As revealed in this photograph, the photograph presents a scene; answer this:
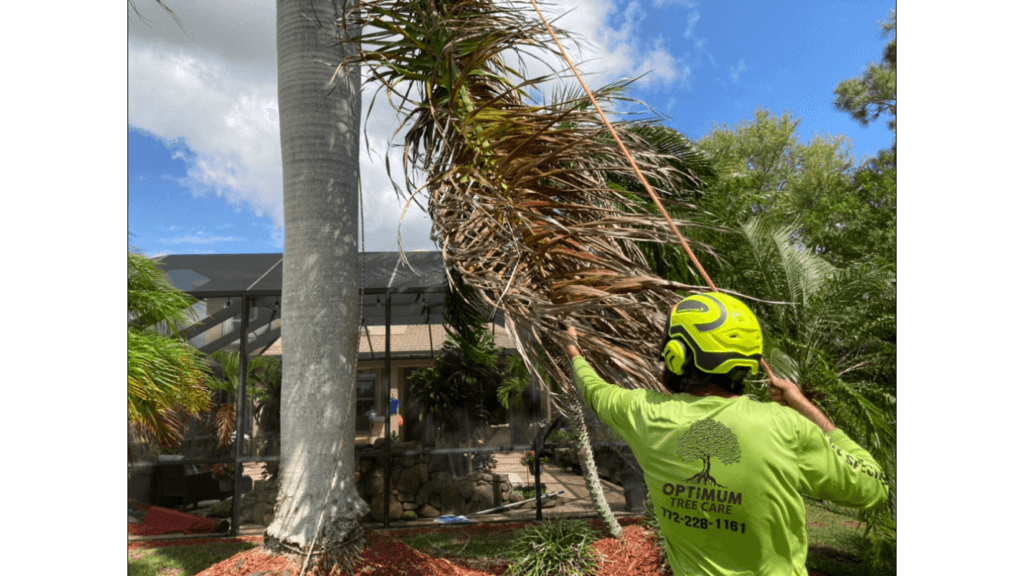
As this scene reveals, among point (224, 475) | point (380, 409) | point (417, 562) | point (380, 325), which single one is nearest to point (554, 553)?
point (417, 562)

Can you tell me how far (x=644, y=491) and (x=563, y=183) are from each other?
6093mm

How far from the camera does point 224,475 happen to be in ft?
25.3

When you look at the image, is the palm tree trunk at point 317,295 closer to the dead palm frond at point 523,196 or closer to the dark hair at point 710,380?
the dead palm frond at point 523,196

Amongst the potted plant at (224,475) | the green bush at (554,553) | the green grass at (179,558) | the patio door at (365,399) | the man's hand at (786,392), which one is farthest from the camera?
the patio door at (365,399)

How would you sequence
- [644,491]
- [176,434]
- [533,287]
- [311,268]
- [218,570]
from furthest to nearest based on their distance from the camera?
[644,491], [176,434], [311,268], [218,570], [533,287]

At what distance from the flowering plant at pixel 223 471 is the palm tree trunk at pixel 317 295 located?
174 inches

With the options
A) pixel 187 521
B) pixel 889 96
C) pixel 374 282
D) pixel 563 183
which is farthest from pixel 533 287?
pixel 889 96

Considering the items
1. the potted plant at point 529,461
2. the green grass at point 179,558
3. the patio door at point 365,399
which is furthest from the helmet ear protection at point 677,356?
the patio door at point 365,399

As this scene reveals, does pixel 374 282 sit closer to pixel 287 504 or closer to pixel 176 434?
pixel 176 434

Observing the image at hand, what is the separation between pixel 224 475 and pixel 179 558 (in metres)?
1.60

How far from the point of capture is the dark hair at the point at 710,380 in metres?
1.59

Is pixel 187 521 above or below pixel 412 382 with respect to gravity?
below

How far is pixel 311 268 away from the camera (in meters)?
4.14

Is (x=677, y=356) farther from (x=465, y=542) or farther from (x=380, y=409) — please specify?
(x=380, y=409)
